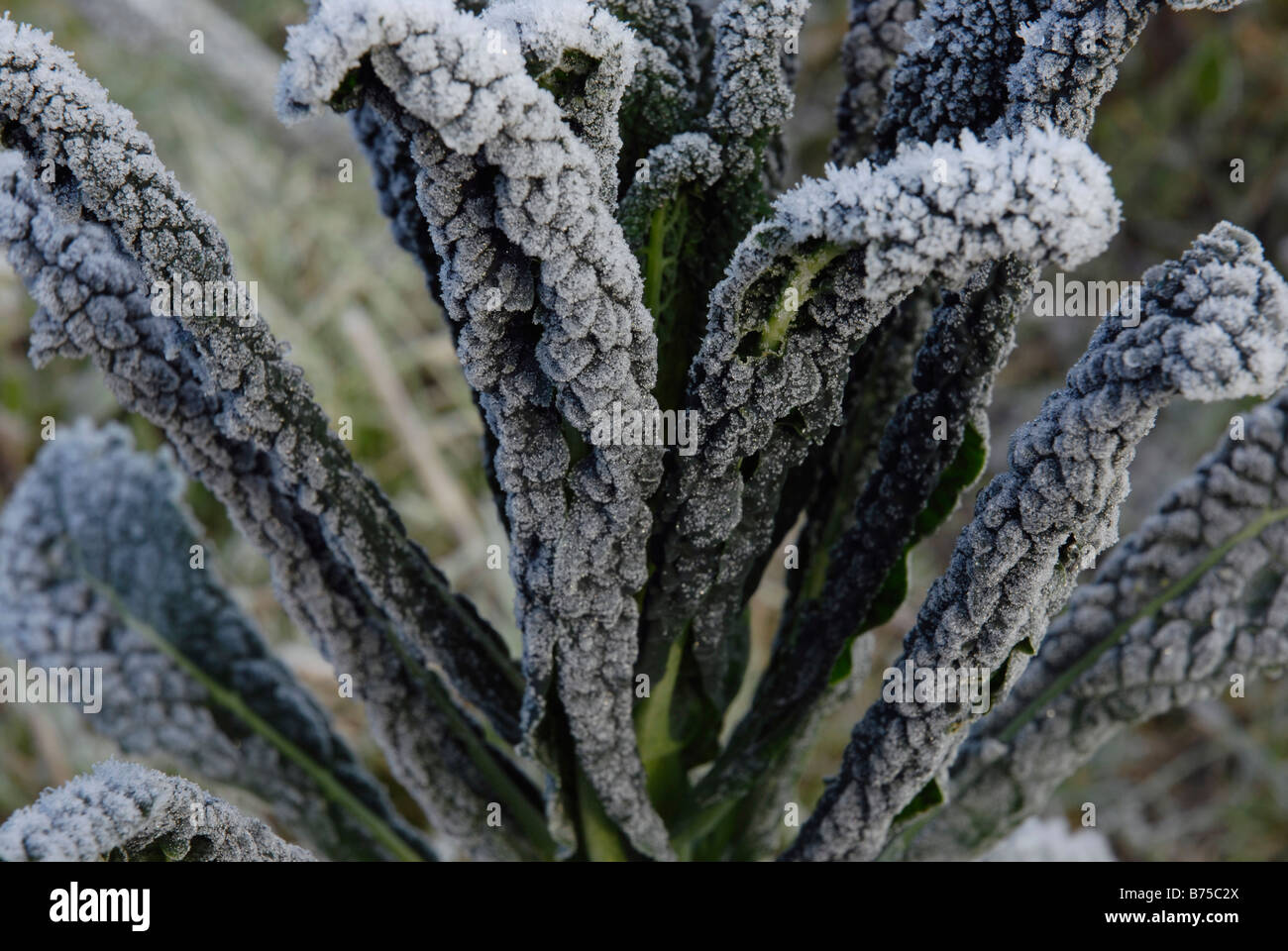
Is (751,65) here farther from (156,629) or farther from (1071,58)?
(156,629)

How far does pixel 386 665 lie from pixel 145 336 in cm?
28

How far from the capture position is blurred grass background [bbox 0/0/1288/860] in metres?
1.89

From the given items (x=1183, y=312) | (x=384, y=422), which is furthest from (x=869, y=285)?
(x=384, y=422)

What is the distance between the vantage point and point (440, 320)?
74.8 inches

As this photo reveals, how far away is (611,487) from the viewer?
2.00ft

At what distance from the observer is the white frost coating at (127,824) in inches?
20.8

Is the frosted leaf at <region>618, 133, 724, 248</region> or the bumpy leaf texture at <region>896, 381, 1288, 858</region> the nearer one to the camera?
the frosted leaf at <region>618, 133, 724, 248</region>

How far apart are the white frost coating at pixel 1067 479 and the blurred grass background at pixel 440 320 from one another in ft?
3.60

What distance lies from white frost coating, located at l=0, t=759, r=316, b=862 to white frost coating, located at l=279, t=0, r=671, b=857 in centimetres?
19

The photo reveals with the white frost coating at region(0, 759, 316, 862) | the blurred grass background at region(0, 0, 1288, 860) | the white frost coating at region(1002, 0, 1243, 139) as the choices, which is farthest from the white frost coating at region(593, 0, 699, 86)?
the blurred grass background at region(0, 0, 1288, 860)

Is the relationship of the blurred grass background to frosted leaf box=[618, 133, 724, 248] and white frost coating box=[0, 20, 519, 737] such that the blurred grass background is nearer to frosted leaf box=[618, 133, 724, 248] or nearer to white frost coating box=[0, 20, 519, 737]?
white frost coating box=[0, 20, 519, 737]

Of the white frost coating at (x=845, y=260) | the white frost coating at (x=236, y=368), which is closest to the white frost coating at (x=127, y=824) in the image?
the white frost coating at (x=236, y=368)

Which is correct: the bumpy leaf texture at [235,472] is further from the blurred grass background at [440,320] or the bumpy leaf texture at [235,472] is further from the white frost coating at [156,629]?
the blurred grass background at [440,320]
